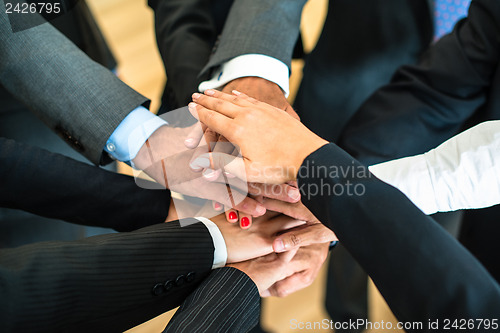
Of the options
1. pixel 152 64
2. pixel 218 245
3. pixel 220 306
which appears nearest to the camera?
pixel 220 306

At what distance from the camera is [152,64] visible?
6.35ft

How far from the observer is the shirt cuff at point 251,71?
93 centimetres

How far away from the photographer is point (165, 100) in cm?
104

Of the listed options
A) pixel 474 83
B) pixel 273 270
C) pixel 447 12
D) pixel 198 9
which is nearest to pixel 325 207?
pixel 273 270

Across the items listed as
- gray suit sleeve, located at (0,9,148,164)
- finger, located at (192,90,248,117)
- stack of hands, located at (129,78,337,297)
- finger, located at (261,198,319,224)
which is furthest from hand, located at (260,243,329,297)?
gray suit sleeve, located at (0,9,148,164)

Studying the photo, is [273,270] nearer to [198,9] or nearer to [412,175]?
[412,175]

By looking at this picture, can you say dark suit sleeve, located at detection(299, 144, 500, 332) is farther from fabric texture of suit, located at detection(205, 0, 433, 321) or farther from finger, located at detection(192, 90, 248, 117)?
fabric texture of suit, located at detection(205, 0, 433, 321)

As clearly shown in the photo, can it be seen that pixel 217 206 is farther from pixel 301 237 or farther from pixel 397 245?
pixel 397 245

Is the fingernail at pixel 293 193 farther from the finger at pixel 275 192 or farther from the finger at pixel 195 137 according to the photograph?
the finger at pixel 195 137

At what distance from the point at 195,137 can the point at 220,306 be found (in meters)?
0.32

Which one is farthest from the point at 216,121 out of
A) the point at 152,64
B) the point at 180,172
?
the point at 152,64

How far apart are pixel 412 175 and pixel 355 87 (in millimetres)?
498

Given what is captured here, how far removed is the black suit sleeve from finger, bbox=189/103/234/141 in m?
0.17

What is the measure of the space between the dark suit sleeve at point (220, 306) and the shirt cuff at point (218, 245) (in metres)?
0.03
